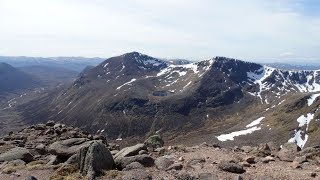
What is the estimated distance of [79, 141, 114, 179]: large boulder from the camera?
82.5ft

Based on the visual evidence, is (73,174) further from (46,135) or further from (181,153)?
(46,135)

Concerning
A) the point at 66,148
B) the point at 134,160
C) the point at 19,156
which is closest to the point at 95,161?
the point at 134,160

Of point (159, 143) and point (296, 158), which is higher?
point (296, 158)

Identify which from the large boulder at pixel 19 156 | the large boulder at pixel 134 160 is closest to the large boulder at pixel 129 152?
the large boulder at pixel 134 160

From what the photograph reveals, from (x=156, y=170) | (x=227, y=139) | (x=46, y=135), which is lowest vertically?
(x=227, y=139)

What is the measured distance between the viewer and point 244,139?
191 meters

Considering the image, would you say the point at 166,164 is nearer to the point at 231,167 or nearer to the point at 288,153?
the point at 231,167

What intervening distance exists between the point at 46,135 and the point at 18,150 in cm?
1308

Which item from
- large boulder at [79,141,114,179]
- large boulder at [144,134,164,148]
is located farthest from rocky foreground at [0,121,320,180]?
large boulder at [144,134,164,148]

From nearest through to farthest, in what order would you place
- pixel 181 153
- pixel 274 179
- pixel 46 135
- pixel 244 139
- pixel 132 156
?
pixel 274 179, pixel 132 156, pixel 181 153, pixel 46 135, pixel 244 139

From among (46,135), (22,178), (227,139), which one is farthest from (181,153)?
(227,139)

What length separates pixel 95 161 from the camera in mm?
25516

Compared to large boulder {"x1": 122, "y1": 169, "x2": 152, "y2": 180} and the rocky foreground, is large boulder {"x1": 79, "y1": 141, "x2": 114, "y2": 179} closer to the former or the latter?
the rocky foreground

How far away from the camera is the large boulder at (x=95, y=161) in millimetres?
25156
